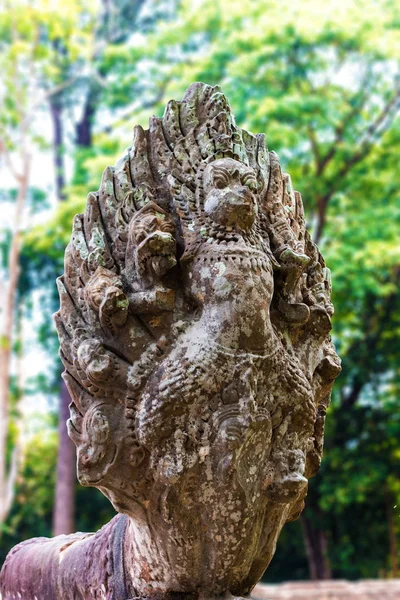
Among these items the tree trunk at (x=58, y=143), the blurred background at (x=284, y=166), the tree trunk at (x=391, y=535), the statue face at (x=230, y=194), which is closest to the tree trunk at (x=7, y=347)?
the blurred background at (x=284, y=166)

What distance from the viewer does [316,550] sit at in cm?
965

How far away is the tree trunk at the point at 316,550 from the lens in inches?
376

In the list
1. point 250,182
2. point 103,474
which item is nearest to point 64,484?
point 103,474

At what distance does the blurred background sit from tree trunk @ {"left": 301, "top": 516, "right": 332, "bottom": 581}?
0.9 inches

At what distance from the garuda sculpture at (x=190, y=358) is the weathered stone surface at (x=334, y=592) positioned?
17.6 feet

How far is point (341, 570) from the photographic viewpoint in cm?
1034

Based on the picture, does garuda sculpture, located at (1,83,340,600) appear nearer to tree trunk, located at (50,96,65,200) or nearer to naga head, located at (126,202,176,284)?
naga head, located at (126,202,176,284)

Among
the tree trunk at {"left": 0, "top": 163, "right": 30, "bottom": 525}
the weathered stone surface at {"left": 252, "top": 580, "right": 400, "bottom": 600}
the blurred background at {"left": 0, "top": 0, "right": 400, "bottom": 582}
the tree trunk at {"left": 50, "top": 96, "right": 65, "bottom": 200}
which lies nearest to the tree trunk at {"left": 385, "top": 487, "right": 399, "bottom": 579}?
the blurred background at {"left": 0, "top": 0, "right": 400, "bottom": 582}

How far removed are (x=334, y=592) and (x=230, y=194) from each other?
6.18m

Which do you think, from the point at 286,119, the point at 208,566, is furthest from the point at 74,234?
the point at 286,119

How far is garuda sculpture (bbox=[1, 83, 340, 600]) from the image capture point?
6.37 ft

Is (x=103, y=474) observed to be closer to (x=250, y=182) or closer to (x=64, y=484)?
(x=250, y=182)

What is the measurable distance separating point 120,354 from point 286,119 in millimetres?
5538

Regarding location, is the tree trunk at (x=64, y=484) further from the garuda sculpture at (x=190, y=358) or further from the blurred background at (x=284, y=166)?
the garuda sculpture at (x=190, y=358)
